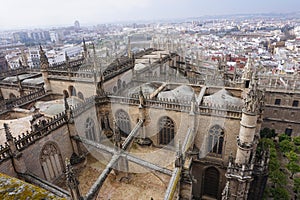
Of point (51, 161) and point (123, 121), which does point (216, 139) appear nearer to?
point (123, 121)

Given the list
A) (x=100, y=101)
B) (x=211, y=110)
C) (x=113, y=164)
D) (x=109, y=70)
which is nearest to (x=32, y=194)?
(x=113, y=164)

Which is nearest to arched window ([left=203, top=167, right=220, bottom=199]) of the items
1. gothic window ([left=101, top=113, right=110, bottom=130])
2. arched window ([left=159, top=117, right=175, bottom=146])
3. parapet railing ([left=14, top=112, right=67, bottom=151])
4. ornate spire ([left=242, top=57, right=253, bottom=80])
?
arched window ([left=159, top=117, right=175, bottom=146])

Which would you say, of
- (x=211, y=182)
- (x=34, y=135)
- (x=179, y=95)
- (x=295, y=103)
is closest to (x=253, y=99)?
(x=179, y=95)

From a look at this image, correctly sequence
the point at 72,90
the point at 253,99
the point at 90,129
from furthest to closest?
1. the point at 72,90
2. the point at 90,129
3. the point at 253,99

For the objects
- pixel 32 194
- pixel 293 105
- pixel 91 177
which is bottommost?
pixel 293 105

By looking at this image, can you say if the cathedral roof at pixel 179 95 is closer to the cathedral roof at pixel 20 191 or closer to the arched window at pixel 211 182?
the arched window at pixel 211 182

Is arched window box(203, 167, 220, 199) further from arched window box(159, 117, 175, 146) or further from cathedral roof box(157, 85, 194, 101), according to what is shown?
cathedral roof box(157, 85, 194, 101)

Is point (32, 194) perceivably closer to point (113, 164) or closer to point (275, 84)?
point (113, 164)
